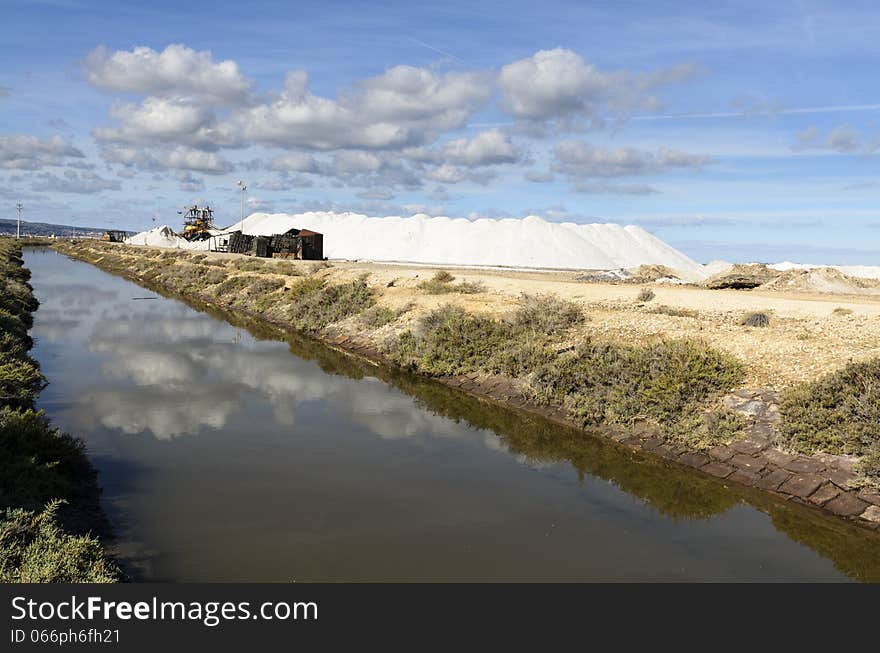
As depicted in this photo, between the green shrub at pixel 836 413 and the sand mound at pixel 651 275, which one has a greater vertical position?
the sand mound at pixel 651 275

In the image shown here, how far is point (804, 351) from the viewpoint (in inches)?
581

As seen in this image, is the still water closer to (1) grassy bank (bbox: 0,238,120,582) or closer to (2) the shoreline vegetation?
(1) grassy bank (bbox: 0,238,120,582)

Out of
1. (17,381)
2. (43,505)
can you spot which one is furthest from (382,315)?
(43,505)

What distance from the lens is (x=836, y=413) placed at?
11555 millimetres

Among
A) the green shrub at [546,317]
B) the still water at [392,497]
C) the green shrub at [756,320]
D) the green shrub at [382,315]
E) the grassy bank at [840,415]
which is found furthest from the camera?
the green shrub at [382,315]

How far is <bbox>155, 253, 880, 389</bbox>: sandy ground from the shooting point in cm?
1426

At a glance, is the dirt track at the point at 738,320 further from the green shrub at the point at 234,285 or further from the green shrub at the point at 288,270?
the green shrub at the point at 234,285

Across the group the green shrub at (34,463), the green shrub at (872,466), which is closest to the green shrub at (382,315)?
the green shrub at (34,463)

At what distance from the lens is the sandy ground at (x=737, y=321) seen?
14258mm

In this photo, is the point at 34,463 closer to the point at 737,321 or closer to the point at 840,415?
the point at 840,415

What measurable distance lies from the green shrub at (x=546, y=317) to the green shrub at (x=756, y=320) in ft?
15.3

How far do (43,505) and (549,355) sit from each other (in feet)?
39.6

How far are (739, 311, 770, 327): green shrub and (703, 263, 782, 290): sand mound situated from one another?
47.0 feet

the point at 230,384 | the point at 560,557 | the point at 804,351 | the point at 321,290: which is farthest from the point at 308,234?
the point at 560,557
